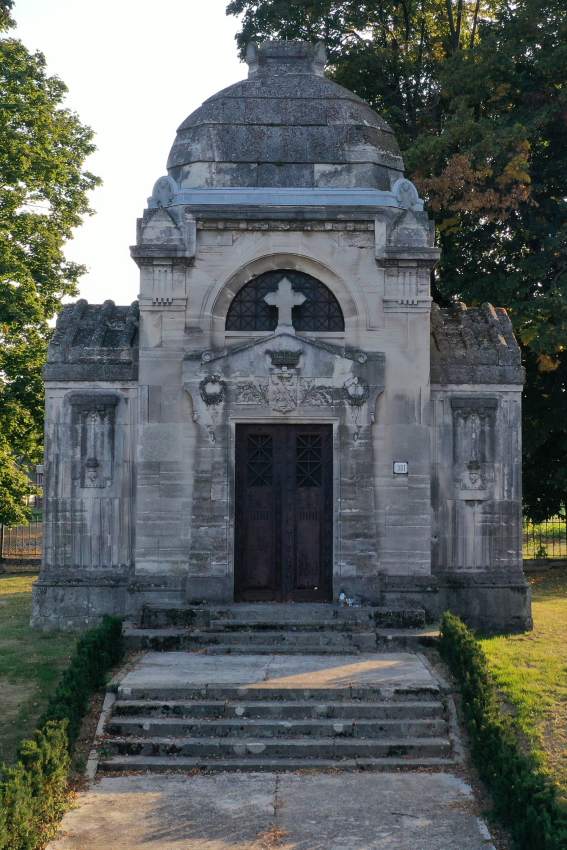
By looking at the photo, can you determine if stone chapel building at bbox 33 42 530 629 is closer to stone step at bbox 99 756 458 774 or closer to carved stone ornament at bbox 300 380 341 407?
carved stone ornament at bbox 300 380 341 407

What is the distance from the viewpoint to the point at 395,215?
16.3 metres

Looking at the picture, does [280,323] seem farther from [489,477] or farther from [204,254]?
[489,477]

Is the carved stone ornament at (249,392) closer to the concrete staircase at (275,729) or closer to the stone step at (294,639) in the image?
the stone step at (294,639)

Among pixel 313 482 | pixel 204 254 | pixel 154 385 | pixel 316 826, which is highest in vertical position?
pixel 204 254

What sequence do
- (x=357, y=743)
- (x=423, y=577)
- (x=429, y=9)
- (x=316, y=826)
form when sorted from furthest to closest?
(x=429, y=9) → (x=423, y=577) → (x=357, y=743) → (x=316, y=826)

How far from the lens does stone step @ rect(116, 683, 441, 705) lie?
12.1 meters

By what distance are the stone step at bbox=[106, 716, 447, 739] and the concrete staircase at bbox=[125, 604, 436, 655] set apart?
8.72 ft

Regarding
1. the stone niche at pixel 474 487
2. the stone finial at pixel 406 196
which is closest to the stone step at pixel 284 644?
the stone niche at pixel 474 487

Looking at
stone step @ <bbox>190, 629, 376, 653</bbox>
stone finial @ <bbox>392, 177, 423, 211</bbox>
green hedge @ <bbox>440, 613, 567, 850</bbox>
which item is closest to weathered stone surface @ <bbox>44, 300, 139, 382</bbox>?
stone step @ <bbox>190, 629, 376, 653</bbox>

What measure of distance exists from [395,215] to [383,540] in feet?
16.6

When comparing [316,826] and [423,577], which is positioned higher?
[423,577]

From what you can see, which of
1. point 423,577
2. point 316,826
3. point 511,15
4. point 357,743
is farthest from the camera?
point 511,15

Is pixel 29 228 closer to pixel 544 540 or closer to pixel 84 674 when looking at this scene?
pixel 84 674

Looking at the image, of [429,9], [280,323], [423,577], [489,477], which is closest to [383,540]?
[423,577]
